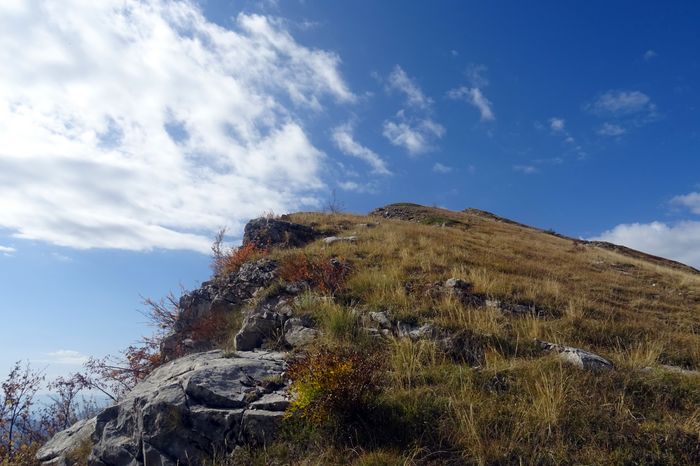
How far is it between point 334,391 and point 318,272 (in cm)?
501

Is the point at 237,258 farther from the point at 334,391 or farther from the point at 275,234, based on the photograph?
the point at 334,391

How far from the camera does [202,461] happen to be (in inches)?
208

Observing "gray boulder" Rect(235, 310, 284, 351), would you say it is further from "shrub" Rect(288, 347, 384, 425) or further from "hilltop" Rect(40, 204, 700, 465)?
"shrub" Rect(288, 347, 384, 425)

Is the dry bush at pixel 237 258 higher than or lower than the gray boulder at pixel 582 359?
→ higher

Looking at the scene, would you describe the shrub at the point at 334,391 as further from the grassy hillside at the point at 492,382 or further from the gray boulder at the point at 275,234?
the gray boulder at the point at 275,234

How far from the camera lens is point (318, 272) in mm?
10016

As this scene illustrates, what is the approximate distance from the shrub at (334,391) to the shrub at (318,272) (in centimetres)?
365

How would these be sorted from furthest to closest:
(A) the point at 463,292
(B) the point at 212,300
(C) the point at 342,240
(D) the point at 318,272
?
(C) the point at 342,240
(B) the point at 212,300
(D) the point at 318,272
(A) the point at 463,292

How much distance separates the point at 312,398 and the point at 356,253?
750 cm

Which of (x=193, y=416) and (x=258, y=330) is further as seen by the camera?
(x=258, y=330)

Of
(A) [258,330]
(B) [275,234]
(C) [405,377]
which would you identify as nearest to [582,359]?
(C) [405,377]

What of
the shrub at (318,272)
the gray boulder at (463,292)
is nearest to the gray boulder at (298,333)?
the shrub at (318,272)

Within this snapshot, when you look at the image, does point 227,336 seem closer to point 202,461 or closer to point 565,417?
point 202,461

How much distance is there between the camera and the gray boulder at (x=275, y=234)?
47.9 ft
